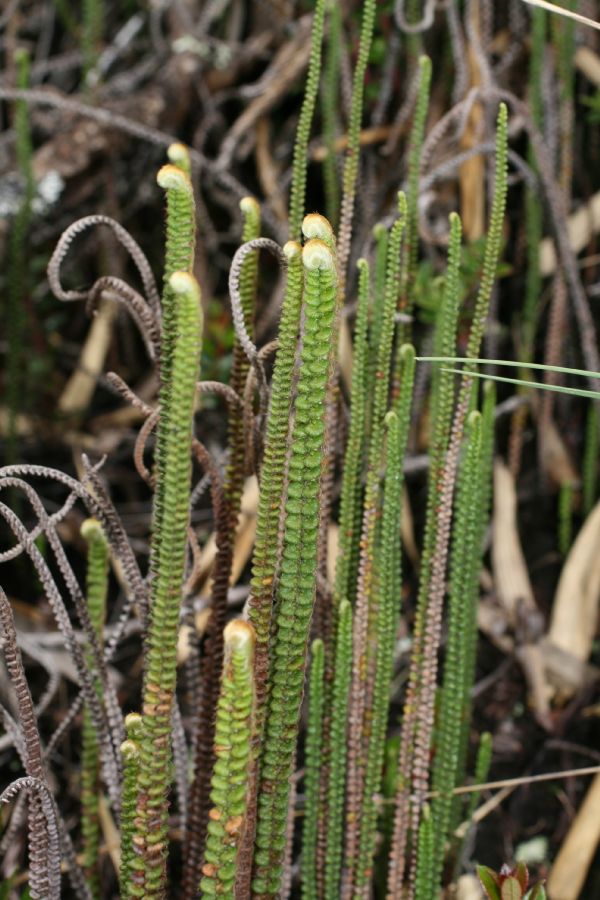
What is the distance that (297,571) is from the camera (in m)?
0.55

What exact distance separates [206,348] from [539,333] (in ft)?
1.56

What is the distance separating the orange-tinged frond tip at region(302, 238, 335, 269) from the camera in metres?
0.49

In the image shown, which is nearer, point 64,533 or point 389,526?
point 389,526

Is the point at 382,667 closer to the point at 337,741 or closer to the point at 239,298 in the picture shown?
the point at 337,741

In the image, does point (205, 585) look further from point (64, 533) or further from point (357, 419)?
point (357, 419)

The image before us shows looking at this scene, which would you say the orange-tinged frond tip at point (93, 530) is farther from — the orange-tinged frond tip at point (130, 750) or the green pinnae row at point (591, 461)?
the green pinnae row at point (591, 461)

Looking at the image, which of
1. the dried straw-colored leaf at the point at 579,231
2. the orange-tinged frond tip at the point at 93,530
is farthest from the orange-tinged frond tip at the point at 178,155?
the dried straw-colored leaf at the point at 579,231

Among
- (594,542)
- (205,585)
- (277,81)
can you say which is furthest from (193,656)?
(277,81)

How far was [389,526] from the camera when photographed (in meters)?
0.68

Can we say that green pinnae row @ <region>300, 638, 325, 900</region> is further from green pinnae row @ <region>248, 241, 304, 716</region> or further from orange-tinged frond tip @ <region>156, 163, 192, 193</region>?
orange-tinged frond tip @ <region>156, 163, 192, 193</region>

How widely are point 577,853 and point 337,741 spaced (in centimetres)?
40

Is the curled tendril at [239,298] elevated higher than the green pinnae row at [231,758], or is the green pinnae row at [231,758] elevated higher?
the curled tendril at [239,298]

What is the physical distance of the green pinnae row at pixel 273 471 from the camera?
0.55 m

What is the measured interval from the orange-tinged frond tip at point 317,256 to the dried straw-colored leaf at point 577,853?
0.71 meters
